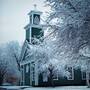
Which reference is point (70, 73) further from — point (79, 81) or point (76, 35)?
point (76, 35)

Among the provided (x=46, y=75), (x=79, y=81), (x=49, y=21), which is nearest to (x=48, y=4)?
(x=49, y=21)

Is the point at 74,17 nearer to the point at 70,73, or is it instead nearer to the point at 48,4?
the point at 48,4

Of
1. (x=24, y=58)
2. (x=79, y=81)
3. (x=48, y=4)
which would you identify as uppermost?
(x=48, y=4)

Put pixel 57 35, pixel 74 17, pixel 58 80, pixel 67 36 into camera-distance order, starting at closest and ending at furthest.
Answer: pixel 74 17, pixel 67 36, pixel 57 35, pixel 58 80

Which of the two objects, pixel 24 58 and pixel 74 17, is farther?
pixel 24 58

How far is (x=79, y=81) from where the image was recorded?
8789mm

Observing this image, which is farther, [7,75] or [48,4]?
[7,75]

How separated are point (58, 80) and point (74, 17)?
6.10m

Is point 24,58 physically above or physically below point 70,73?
above

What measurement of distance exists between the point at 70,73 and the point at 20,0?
5730 millimetres

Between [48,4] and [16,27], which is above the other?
[48,4]

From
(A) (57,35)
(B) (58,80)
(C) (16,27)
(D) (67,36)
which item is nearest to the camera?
(D) (67,36)

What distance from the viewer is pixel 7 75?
346 centimetres

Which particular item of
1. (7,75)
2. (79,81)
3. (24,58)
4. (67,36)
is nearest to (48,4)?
(67,36)
